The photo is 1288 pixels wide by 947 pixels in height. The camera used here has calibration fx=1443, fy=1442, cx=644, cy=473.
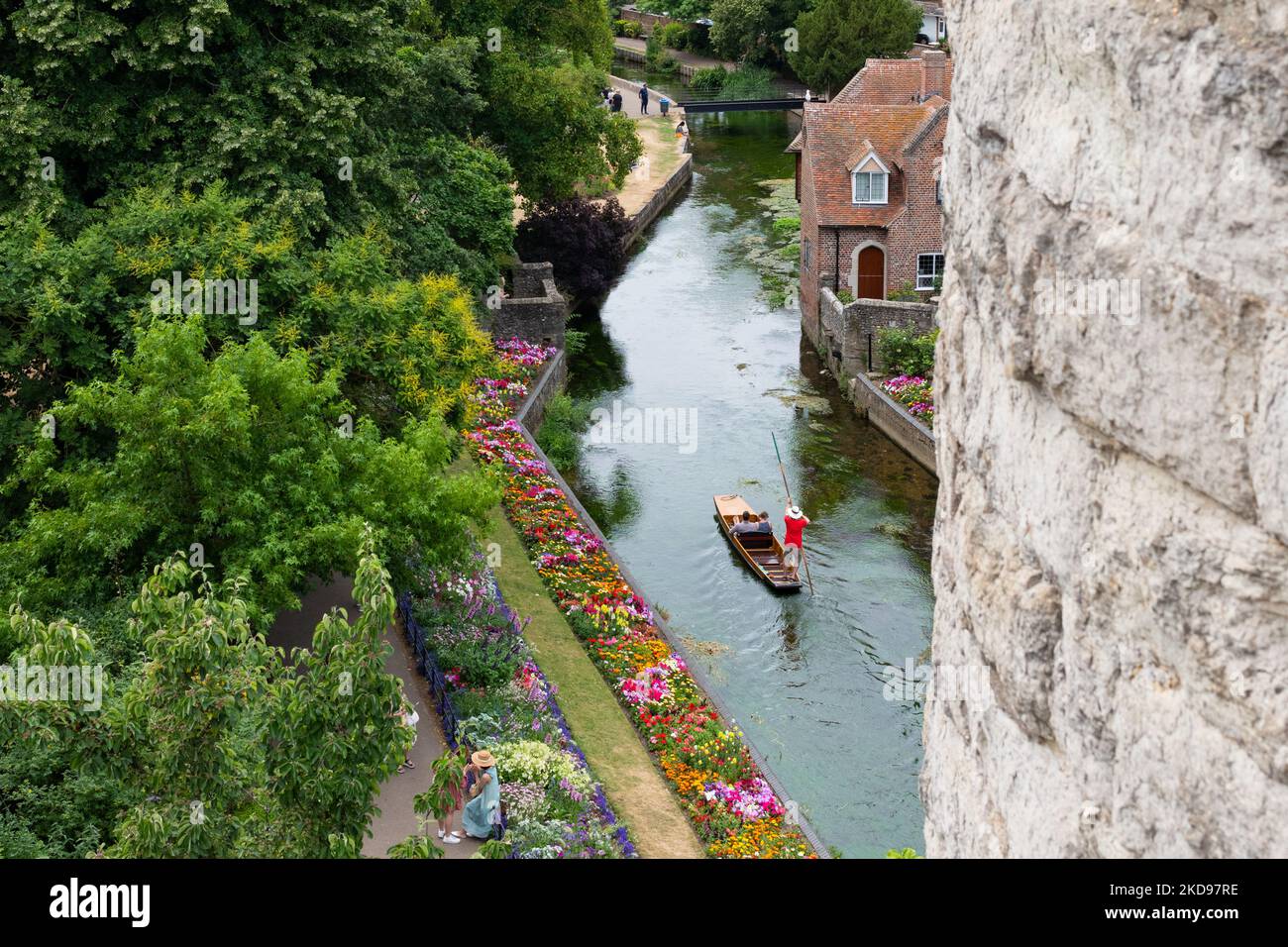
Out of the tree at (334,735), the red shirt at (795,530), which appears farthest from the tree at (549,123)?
the tree at (334,735)

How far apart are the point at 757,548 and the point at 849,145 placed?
1915cm

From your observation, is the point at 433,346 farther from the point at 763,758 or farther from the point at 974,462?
the point at 974,462

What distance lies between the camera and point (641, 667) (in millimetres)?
25219

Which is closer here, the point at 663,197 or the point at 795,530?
the point at 795,530

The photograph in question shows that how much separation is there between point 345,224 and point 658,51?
75517 millimetres

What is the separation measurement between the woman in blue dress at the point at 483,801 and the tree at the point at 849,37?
60626 millimetres

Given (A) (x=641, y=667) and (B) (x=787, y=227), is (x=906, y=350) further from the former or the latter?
(B) (x=787, y=227)

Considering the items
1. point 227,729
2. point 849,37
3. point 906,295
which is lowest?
point 906,295

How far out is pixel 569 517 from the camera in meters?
31.1

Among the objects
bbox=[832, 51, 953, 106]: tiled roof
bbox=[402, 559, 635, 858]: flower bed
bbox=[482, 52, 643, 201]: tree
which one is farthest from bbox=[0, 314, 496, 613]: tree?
bbox=[832, 51, 953, 106]: tiled roof

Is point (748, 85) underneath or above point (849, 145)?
underneath

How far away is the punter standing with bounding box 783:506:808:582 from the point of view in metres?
31.2

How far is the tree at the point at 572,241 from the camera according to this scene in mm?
48406

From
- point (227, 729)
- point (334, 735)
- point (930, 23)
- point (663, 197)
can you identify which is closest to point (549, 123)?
point (663, 197)
